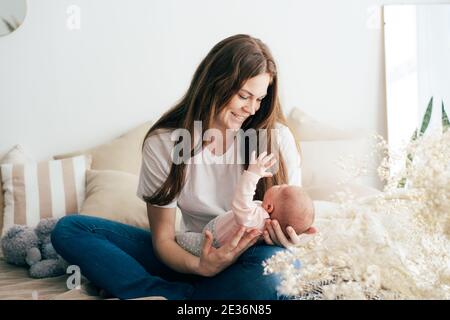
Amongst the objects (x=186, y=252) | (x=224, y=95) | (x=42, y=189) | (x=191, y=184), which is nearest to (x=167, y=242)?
(x=186, y=252)

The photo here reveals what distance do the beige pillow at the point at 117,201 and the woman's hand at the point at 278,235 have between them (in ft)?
1.35

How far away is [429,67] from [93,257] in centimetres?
103

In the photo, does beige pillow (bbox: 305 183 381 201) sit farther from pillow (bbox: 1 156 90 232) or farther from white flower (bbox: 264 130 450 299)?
pillow (bbox: 1 156 90 232)

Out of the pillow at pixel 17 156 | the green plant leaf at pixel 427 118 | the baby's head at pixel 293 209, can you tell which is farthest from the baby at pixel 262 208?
the pillow at pixel 17 156

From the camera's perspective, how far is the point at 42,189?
5.49 feet

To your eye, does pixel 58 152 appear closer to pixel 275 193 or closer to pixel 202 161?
pixel 202 161

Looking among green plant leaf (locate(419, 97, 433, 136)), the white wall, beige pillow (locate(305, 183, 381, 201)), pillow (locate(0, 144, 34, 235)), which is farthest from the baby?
pillow (locate(0, 144, 34, 235))

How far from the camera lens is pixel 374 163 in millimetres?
1490

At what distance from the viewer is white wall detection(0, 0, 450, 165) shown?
5.00 ft

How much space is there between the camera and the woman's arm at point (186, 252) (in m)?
1.30

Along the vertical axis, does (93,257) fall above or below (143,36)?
below

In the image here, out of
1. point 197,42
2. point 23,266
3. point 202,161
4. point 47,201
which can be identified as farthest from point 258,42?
point 23,266

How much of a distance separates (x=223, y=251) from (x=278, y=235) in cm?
14

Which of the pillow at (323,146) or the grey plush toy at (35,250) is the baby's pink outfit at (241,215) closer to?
the pillow at (323,146)
